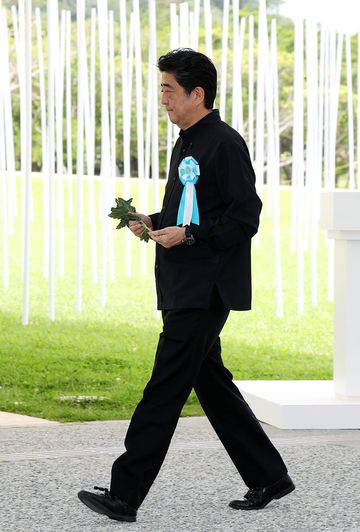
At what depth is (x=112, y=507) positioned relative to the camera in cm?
404

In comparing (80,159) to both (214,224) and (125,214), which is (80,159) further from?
(214,224)

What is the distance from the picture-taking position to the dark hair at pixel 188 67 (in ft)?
13.2

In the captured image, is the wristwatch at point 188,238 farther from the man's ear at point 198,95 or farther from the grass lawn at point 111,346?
the grass lawn at point 111,346

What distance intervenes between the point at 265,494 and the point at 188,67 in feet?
5.17

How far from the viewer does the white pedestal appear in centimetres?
607

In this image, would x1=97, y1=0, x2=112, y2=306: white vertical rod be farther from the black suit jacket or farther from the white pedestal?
the black suit jacket

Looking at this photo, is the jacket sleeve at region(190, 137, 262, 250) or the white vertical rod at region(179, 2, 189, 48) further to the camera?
the white vertical rod at region(179, 2, 189, 48)

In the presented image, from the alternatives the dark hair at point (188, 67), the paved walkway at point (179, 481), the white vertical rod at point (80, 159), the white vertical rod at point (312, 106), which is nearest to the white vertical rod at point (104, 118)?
the white vertical rod at point (80, 159)

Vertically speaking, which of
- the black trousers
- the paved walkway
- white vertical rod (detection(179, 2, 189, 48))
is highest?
white vertical rod (detection(179, 2, 189, 48))

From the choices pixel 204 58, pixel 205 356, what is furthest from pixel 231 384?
pixel 204 58

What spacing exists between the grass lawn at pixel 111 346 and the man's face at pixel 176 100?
9.24 feet

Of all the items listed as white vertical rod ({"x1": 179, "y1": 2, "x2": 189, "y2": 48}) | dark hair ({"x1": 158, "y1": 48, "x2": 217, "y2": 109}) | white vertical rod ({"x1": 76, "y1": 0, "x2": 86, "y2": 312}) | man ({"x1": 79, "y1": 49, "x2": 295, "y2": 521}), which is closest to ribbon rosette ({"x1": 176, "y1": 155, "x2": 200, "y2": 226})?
man ({"x1": 79, "y1": 49, "x2": 295, "y2": 521})

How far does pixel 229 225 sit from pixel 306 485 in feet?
4.40

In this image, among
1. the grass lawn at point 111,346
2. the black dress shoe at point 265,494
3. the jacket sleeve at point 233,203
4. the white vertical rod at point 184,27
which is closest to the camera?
the jacket sleeve at point 233,203
